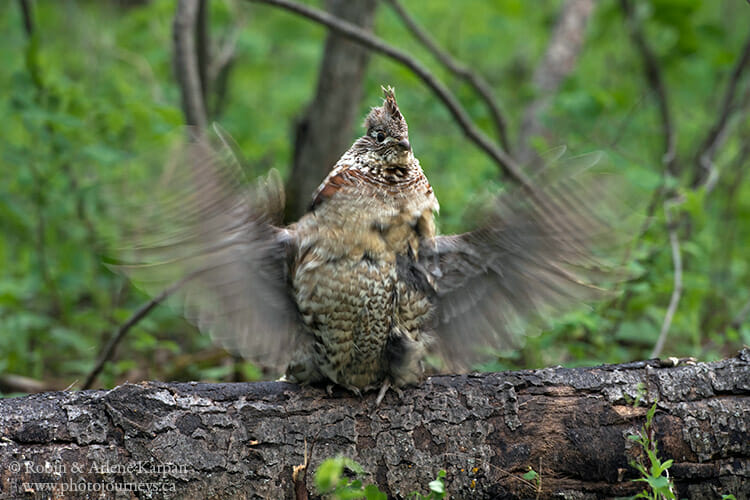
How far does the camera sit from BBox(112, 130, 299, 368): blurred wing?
9.52 feet

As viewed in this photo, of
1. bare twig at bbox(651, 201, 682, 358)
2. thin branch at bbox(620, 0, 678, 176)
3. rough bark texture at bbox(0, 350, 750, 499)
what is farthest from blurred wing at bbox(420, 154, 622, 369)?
thin branch at bbox(620, 0, 678, 176)

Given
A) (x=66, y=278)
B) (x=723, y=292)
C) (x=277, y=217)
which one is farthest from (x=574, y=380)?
(x=66, y=278)

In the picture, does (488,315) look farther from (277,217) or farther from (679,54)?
(679,54)

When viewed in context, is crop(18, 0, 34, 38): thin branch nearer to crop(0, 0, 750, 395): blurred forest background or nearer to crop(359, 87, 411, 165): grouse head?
crop(0, 0, 750, 395): blurred forest background

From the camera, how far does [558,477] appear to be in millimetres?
2762

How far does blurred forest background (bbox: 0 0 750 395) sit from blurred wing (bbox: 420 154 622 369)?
0.20 metres

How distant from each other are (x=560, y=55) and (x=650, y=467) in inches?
199

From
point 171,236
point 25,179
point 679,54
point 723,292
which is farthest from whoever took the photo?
point 679,54

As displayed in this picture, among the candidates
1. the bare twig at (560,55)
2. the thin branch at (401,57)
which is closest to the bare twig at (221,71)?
the thin branch at (401,57)

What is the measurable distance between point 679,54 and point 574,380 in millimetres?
4574

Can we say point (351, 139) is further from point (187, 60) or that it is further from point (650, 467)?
point (650, 467)

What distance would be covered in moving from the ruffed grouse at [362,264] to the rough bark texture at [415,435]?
29 centimetres

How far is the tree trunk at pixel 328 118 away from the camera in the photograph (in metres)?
5.50

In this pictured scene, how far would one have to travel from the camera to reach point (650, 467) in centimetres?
276
